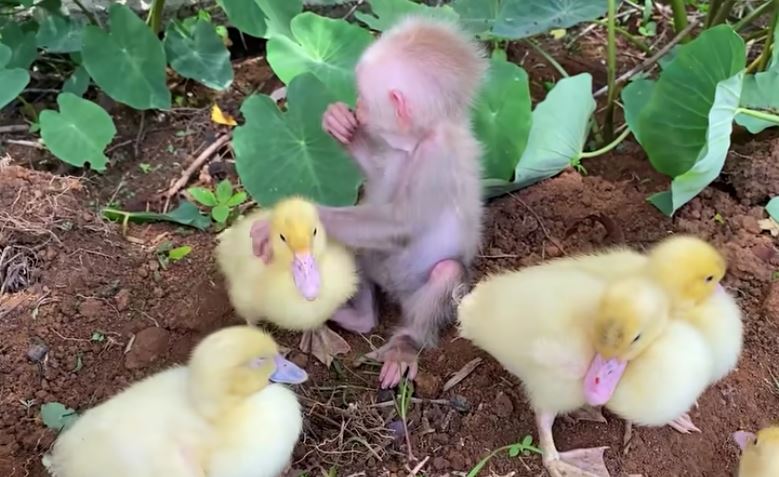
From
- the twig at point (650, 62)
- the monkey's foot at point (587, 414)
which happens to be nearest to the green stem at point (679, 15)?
the twig at point (650, 62)

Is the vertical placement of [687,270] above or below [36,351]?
above

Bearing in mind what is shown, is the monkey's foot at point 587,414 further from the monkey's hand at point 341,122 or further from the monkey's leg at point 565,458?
the monkey's hand at point 341,122

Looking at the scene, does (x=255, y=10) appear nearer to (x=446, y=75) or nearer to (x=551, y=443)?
(x=446, y=75)

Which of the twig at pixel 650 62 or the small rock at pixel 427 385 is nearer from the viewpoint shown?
the small rock at pixel 427 385

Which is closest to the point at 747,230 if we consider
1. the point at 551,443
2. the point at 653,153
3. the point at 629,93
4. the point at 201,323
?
the point at 653,153

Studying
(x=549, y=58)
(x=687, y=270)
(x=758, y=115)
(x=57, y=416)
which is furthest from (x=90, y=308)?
(x=758, y=115)

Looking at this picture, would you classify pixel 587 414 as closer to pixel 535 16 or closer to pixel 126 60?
pixel 535 16

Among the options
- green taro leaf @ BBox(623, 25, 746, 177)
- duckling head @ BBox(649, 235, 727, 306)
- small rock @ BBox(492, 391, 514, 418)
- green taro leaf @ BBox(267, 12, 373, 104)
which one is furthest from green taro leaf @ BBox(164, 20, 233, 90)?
duckling head @ BBox(649, 235, 727, 306)
